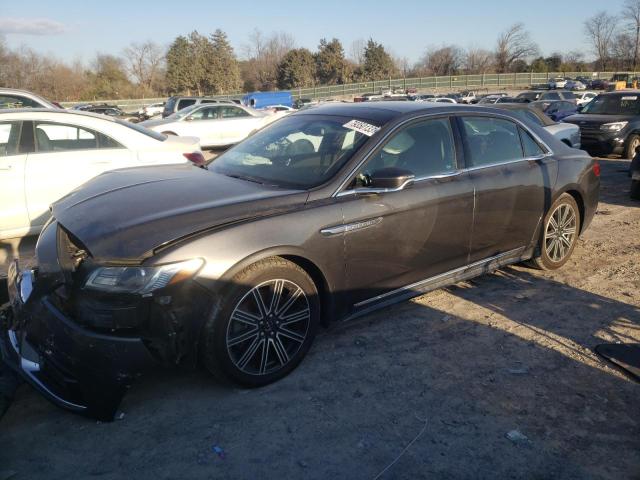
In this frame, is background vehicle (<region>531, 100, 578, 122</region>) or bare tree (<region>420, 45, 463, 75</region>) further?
bare tree (<region>420, 45, 463, 75</region>)

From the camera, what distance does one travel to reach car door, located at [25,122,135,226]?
5.63 metres

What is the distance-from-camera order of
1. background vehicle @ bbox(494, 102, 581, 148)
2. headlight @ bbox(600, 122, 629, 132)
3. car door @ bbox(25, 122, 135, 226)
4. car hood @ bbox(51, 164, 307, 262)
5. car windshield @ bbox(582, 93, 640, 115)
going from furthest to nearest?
car windshield @ bbox(582, 93, 640, 115) → headlight @ bbox(600, 122, 629, 132) → background vehicle @ bbox(494, 102, 581, 148) → car door @ bbox(25, 122, 135, 226) → car hood @ bbox(51, 164, 307, 262)

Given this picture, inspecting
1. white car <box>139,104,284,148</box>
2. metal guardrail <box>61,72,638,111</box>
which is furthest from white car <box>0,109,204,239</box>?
metal guardrail <box>61,72,638,111</box>

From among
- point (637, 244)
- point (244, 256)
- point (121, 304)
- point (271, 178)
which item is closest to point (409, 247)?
point (271, 178)

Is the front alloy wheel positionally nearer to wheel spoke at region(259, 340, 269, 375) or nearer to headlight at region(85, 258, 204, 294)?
wheel spoke at region(259, 340, 269, 375)

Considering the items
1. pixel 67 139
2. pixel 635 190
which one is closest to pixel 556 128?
pixel 635 190

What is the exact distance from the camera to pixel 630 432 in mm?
2855

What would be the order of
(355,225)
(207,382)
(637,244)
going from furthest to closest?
1. (637,244)
2. (355,225)
3. (207,382)

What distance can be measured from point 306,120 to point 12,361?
2.78 m

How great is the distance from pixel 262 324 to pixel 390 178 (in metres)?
1.29

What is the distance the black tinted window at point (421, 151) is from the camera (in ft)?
12.7

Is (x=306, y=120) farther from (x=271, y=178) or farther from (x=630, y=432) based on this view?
(x=630, y=432)

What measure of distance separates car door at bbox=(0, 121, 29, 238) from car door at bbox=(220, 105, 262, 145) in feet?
37.8

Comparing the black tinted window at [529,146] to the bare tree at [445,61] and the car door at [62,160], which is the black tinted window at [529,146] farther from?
the bare tree at [445,61]
